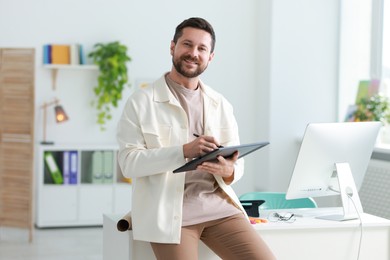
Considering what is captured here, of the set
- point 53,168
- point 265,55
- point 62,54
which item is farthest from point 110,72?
point 265,55

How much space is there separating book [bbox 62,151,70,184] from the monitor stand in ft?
12.1

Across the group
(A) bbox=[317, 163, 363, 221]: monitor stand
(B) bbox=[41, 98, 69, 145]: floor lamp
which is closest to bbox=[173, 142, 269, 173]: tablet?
(A) bbox=[317, 163, 363, 221]: monitor stand

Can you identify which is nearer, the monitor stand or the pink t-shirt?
the pink t-shirt

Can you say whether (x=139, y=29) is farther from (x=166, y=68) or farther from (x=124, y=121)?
(x=124, y=121)

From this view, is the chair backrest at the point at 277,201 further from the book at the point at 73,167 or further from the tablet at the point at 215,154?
the book at the point at 73,167

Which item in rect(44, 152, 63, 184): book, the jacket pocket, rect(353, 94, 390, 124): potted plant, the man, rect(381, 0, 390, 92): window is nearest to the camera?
the man

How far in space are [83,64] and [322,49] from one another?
2389 mm

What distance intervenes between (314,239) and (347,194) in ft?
1.17

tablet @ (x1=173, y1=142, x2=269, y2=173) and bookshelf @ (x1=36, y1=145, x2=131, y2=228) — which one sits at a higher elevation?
tablet @ (x1=173, y1=142, x2=269, y2=173)

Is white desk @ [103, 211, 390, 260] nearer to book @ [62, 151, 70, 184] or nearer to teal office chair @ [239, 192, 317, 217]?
teal office chair @ [239, 192, 317, 217]

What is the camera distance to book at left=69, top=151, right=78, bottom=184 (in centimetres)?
694

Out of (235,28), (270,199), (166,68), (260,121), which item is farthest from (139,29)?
(270,199)

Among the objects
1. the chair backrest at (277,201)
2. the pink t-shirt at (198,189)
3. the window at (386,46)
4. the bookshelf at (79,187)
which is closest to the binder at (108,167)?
the bookshelf at (79,187)

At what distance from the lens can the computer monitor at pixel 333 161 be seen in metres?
3.64
